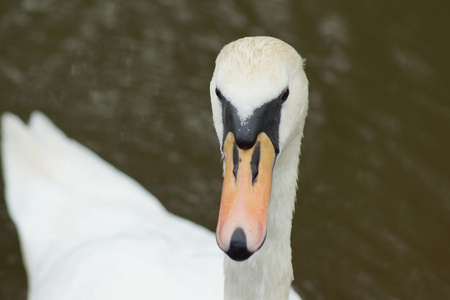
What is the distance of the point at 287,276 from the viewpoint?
355 centimetres

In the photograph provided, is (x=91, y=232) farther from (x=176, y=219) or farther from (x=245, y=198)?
(x=245, y=198)

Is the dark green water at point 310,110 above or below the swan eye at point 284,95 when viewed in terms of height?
below

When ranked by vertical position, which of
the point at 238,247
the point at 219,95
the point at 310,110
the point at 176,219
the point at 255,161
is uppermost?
the point at 219,95

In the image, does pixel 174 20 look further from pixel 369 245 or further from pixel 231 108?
pixel 231 108

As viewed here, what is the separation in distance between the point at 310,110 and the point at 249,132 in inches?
148

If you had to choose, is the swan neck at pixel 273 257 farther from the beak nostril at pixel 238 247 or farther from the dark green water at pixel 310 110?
the dark green water at pixel 310 110

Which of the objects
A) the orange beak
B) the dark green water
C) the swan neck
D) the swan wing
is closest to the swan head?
the orange beak

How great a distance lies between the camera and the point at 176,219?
4.97 meters

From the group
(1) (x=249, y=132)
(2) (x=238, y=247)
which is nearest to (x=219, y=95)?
(1) (x=249, y=132)

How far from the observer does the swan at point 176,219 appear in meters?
2.77

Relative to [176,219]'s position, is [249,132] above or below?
above

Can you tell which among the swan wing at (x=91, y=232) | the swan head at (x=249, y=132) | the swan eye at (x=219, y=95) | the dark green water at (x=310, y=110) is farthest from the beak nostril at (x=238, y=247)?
the dark green water at (x=310, y=110)

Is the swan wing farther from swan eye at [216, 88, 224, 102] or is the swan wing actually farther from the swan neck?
swan eye at [216, 88, 224, 102]

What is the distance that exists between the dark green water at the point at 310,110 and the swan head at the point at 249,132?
2.73m
